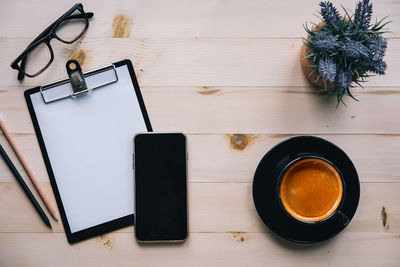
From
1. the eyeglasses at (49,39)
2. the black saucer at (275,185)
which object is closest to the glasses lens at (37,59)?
the eyeglasses at (49,39)

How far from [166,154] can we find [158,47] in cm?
22

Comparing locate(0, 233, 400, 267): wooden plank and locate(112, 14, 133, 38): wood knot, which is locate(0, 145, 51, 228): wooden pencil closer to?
locate(0, 233, 400, 267): wooden plank

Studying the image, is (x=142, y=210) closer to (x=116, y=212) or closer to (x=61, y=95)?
(x=116, y=212)

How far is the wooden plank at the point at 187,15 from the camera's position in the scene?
0.68 m

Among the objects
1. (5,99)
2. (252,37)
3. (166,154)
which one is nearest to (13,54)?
(5,99)

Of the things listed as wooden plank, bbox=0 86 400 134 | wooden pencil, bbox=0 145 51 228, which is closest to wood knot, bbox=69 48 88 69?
wooden plank, bbox=0 86 400 134

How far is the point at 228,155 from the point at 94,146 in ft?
0.91

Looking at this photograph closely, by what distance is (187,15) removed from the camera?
68cm

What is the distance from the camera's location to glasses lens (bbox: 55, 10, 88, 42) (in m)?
0.68

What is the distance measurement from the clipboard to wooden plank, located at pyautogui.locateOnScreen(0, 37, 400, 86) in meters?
0.03

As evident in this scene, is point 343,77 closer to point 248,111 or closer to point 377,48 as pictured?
point 377,48

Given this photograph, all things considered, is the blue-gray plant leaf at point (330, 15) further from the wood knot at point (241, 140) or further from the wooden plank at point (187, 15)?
the wood knot at point (241, 140)

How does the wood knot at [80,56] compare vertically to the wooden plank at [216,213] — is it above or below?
above

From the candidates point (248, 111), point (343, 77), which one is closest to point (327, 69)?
point (343, 77)
